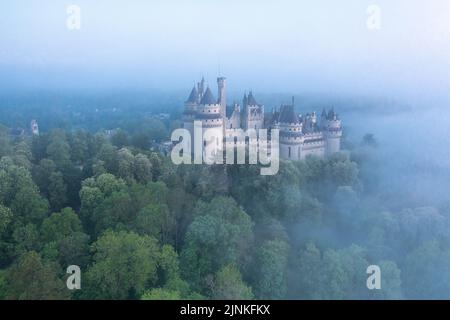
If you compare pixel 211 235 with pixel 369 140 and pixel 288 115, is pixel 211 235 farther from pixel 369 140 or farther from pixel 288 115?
pixel 369 140

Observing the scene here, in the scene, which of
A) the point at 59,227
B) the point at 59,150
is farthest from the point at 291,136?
the point at 59,227

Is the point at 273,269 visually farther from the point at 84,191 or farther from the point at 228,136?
the point at 228,136

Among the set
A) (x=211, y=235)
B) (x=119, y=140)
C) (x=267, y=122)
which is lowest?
(x=211, y=235)

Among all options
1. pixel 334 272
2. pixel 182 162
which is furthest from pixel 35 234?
pixel 334 272

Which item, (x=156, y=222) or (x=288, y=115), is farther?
(x=288, y=115)

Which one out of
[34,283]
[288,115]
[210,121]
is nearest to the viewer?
[34,283]

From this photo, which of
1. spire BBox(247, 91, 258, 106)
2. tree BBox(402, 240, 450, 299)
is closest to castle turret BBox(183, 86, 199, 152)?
spire BBox(247, 91, 258, 106)

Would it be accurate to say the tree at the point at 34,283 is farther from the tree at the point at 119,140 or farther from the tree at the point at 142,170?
the tree at the point at 119,140
